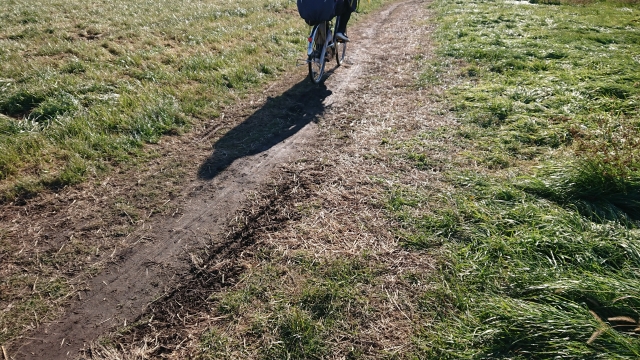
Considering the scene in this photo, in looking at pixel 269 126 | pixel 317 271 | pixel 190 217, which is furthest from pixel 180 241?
pixel 269 126

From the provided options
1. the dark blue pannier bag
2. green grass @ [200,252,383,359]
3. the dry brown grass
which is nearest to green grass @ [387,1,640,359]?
the dry brown grass

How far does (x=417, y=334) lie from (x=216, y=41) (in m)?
10.1

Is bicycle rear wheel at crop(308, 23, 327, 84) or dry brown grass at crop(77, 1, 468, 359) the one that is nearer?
dry brown grass at crop(77, 1, 468, 359)

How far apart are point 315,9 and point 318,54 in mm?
1168

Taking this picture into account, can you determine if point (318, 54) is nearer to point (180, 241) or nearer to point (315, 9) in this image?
point (315, 9)

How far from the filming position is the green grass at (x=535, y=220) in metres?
2.63

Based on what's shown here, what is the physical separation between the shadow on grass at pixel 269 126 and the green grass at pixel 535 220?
2.19m

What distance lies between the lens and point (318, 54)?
8.16 meters

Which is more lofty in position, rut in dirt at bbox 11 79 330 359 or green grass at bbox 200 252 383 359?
rut in dirt at bbox 11 79 330 359

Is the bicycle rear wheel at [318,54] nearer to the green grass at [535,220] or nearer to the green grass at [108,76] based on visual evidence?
the green grass at [108,76]

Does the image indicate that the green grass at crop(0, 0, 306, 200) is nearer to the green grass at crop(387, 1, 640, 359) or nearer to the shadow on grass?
the shadow on grass

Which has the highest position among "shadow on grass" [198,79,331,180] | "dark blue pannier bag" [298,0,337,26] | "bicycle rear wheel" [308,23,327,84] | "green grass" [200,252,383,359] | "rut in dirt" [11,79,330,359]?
"dark blue pannier bag" [298,0,337,26]

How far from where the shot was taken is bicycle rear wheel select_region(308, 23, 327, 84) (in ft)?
26.1

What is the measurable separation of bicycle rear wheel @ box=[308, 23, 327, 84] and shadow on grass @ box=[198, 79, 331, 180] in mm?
253
